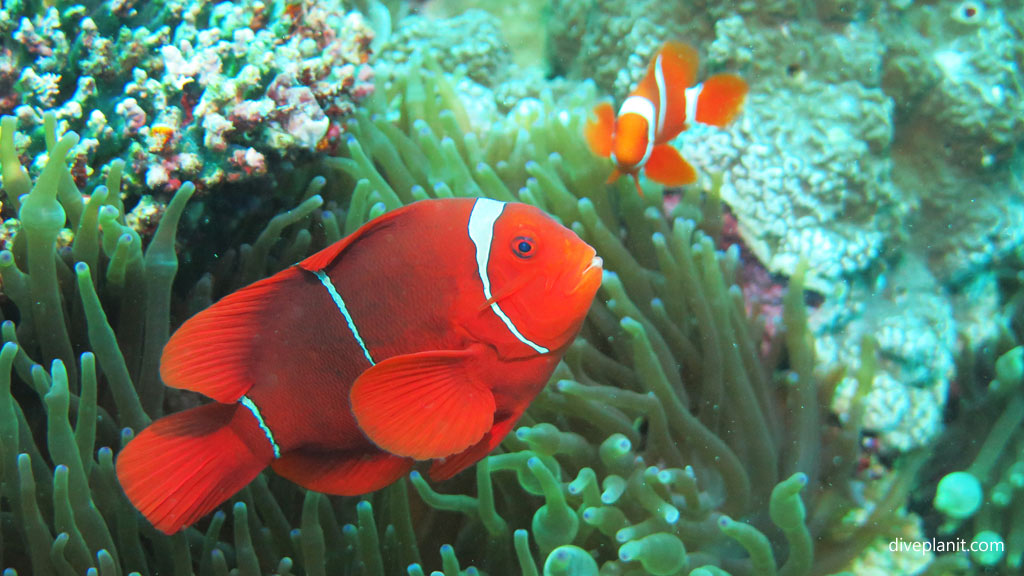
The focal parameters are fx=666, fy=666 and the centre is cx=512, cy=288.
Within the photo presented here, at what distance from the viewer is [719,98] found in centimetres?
233

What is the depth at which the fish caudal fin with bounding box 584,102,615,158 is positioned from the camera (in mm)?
2217

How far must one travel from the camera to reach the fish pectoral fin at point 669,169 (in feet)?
7.05

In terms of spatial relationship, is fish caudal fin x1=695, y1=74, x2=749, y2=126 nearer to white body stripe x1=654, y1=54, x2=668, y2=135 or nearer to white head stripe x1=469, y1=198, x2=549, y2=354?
white body stripe x1=654, y1=54, x2=668, y2=135

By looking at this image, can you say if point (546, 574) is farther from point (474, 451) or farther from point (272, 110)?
point (272, 110)

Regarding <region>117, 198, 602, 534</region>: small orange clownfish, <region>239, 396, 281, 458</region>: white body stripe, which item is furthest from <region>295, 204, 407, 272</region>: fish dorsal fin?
<region>239, 396, 281, 458</region>: white body stripe

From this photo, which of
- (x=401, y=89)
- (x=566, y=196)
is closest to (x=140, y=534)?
(x=566, y=196)

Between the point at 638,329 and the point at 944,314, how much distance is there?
57.8 inches

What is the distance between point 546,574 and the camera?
1264 millimetres

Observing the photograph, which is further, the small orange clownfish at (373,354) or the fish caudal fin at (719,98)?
the fish caudal fin at (719,98)

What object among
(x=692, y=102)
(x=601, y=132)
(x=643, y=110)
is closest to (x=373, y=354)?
(x=601, y=132)

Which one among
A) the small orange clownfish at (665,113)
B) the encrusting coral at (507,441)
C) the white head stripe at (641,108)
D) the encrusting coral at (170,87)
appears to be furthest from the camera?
the white head stripe at (641,108)

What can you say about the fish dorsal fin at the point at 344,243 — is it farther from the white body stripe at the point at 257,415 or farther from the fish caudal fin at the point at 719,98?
the fish caudal fin at the point at 719,98

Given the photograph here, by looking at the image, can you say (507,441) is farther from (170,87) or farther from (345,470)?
(170,87)

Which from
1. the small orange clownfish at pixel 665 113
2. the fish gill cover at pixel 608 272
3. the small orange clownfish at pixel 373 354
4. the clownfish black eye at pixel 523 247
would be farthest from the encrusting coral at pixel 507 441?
the clownfish black eye at pixel 523 247
